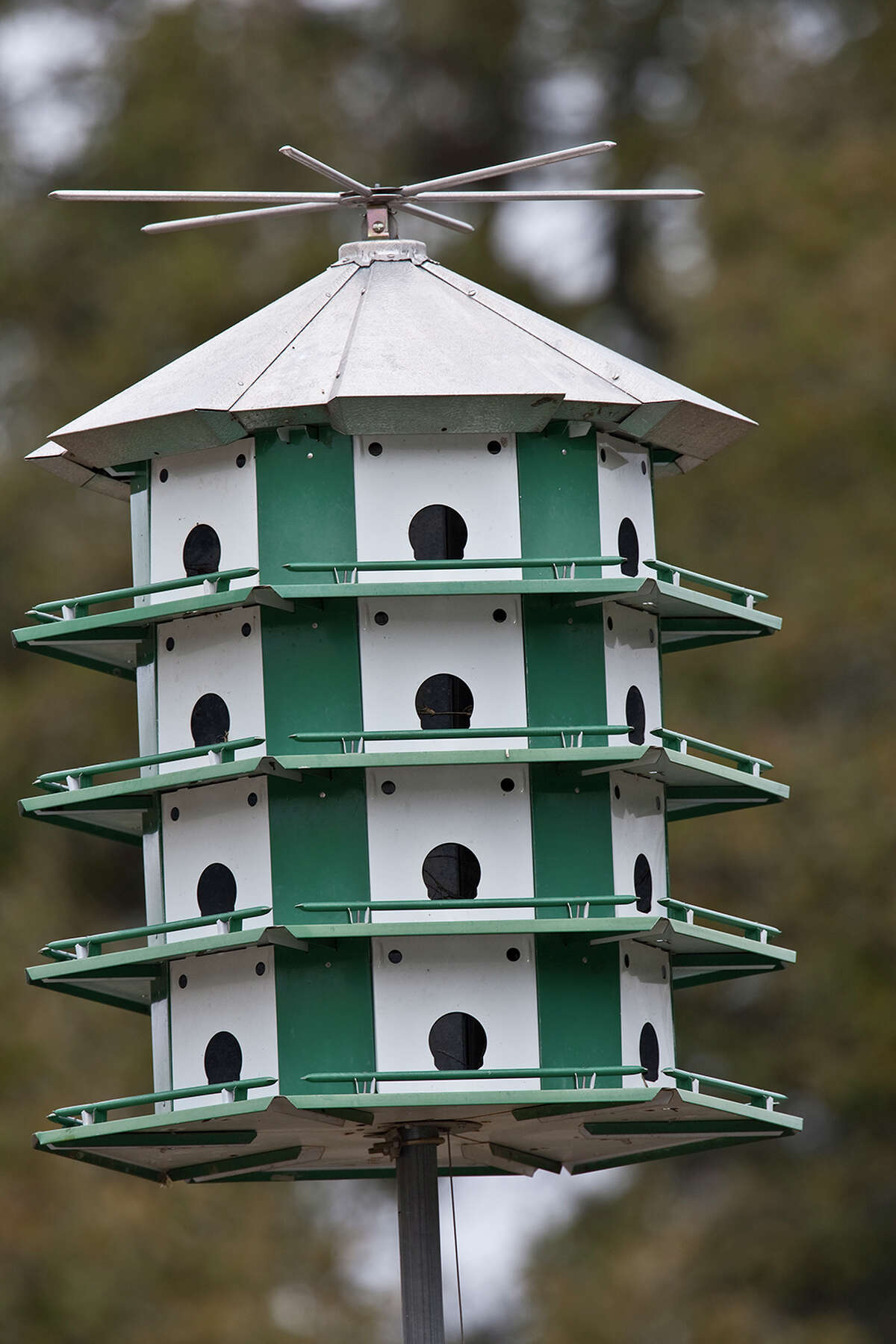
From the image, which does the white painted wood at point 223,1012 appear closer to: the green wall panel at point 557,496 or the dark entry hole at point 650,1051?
the dark entry hole at point 650,1051

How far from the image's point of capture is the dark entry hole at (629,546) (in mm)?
9820

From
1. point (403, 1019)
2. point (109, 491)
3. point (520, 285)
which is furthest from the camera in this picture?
point (520, 285)

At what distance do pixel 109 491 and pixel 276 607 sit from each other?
1.42m

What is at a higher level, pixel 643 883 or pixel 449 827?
pixel 449 827

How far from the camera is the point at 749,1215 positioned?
811 inches

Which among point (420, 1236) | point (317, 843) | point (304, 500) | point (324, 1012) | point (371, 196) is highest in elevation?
point (371, 196)

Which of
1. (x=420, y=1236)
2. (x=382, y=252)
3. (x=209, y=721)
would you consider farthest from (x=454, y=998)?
(x=382, y=252)

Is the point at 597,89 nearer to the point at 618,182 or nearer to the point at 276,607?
the point at 618,182

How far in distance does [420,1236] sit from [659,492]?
14257mm

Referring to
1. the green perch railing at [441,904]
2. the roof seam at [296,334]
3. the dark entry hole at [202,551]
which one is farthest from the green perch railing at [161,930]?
the roof seam at [296,334]

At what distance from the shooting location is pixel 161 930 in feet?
29.7

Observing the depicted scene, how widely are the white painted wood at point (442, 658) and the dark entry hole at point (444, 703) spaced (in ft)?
0.07

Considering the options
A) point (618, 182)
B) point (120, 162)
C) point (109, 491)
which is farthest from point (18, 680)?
point (109, 491)

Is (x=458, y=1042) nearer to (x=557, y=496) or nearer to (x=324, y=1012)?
(x=324, y=1012)
